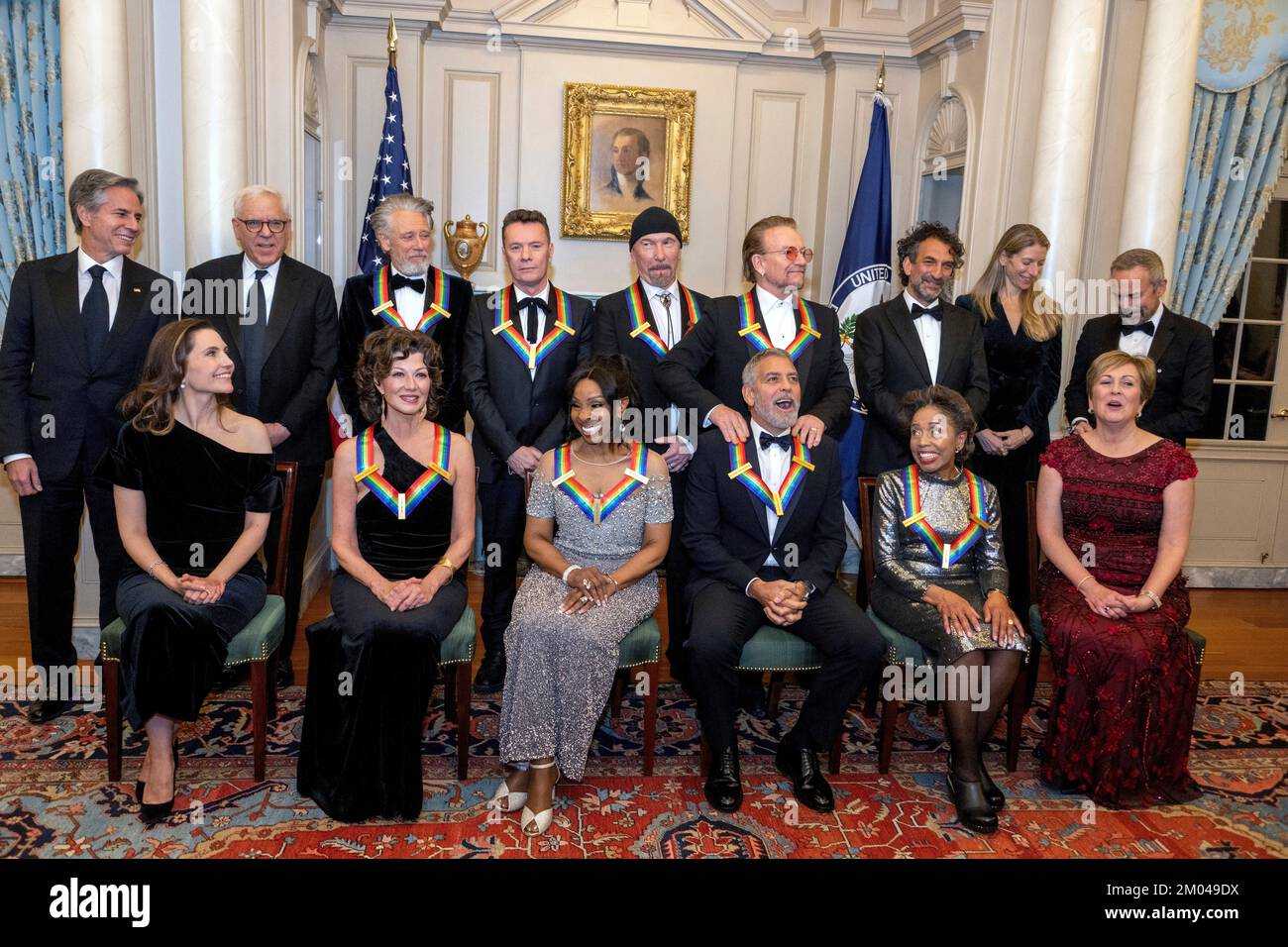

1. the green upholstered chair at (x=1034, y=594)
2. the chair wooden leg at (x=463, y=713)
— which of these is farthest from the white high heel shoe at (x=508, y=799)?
the green upholstered chair at (x=1034, y=594)

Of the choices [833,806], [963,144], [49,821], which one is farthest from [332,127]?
[833,806]

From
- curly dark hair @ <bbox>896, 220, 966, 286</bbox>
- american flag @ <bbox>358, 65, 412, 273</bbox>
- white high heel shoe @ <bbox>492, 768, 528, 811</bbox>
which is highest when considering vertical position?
american flag @ <bbox>358, 65, 412, 273</bbox>

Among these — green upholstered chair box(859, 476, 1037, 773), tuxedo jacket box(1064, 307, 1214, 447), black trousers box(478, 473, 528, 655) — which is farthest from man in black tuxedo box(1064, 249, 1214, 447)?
black trousers box(478, 473, 528, 655)

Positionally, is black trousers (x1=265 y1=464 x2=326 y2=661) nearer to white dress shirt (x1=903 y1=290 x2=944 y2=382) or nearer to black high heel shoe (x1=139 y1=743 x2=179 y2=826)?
black high heel shoe (x1=139 y1=743 x2=179 y2=826)

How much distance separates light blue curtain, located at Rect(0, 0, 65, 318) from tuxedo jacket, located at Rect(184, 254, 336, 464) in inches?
68.9

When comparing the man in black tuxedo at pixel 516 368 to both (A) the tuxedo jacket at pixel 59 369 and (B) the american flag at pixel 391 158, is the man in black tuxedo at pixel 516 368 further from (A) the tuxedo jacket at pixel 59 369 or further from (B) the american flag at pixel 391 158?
(B) the american flag at pixel 391 158

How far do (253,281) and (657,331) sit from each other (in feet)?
5.33

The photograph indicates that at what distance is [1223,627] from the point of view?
5734 millimetres

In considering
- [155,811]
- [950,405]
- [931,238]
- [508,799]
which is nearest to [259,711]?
[155,811]

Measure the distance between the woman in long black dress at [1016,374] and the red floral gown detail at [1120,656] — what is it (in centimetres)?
62

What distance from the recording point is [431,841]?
3145 mm

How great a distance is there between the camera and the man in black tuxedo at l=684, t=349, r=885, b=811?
137 inches

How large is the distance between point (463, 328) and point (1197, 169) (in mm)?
4457

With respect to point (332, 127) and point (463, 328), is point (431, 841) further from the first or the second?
point (332, 127)
